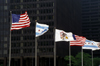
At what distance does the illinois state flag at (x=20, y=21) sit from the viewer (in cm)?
4234

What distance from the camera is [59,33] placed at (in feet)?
160

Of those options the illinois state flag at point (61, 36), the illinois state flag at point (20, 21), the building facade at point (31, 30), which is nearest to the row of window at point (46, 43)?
the building facade at point (31, 30)

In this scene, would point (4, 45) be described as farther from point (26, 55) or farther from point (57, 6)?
point (57, 6)

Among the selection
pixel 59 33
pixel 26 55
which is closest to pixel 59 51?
pixel 26 55

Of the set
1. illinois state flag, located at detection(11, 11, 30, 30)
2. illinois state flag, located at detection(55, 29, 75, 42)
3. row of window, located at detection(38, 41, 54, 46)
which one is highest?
illinois state flag, located at detection(11, 11, 30, 30)

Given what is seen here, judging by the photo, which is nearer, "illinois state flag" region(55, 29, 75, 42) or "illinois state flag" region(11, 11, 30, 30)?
"illinois state flag" region(11, 11, 30, 30)

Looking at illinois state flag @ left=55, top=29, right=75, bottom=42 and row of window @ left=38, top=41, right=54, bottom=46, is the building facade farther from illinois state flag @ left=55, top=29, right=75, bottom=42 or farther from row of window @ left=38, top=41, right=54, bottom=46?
illinois state flag @ left=55, top=29, right=75, bottom=42

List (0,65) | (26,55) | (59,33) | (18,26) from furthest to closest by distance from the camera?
(0,65)
(26,55)
(59,33)
(18,26)

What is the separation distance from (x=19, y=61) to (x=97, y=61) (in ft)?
149

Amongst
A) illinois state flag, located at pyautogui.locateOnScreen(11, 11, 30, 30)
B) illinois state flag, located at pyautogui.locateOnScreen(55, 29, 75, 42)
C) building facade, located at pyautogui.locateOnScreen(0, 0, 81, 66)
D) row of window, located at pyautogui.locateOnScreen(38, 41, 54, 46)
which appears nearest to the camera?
illinois state flag, located at pyautogui.locateOnScreen(11, 11, 30, 30)

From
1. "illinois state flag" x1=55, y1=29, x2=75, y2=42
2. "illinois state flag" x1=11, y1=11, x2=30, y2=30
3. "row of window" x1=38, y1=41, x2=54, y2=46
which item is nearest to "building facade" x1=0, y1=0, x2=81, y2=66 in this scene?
"row of window" x1=38, y1=41, x2=54, y2=46

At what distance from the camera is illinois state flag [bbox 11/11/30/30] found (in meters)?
42.3

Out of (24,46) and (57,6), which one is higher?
(57,6)

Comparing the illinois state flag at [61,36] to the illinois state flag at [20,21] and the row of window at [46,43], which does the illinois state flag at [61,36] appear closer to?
the illinois state flag at [20,21]
